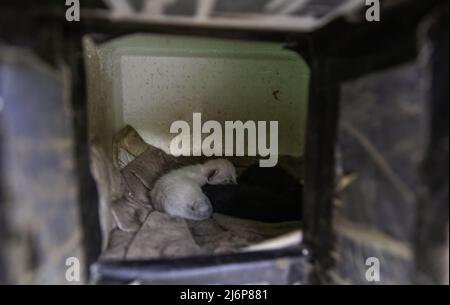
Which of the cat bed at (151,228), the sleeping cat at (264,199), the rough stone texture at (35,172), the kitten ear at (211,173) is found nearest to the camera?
the rough stone texture at (35,172)

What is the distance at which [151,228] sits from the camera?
137 cm

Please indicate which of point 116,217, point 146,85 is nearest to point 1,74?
A: point 116,217

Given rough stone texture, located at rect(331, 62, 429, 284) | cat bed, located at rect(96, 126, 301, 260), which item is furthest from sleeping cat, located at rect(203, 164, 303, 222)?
rough stone texture, located at rect(331, 62, 429, 284)

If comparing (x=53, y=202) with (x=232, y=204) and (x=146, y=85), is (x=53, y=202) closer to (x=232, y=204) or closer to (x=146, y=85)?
(x=232, y=204)

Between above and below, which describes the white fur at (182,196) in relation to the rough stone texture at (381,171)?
below

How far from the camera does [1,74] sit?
0.70m

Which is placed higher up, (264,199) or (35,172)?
(35,172)

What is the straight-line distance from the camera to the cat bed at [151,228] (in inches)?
44.5

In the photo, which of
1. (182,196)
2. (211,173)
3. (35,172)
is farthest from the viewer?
(211,173)

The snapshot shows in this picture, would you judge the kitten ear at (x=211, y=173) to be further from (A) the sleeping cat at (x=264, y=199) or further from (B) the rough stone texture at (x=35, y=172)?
(B) the rough stone texture at (x=35, y=172)

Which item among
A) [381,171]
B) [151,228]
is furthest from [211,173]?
[381,171]

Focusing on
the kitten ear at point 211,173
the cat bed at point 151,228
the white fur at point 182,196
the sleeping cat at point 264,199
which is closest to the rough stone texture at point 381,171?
the cat bed at point 151,228

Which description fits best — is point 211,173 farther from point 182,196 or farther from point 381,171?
point 381,171
